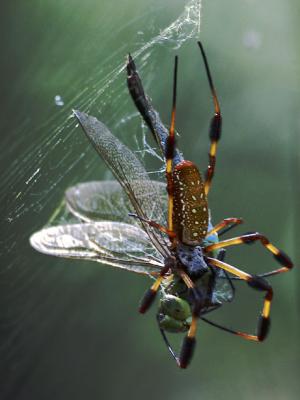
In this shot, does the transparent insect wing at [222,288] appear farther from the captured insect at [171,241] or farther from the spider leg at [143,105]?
the spider leg at [143,105]

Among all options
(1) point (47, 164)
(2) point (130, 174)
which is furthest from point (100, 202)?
(2) point (130, 174)

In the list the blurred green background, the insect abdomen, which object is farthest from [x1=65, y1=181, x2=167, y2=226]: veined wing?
the blurred green background

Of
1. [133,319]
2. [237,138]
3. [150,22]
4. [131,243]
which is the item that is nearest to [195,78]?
[237,138]

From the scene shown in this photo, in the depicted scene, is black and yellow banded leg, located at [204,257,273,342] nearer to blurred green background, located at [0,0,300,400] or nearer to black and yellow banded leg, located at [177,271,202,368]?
black and yellow banded leg, located at [177,271,202,368]

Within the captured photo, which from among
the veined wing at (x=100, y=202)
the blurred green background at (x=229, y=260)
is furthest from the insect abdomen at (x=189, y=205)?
the blurred green background at (x=229, y=260)

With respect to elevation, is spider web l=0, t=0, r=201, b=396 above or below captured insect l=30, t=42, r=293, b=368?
above

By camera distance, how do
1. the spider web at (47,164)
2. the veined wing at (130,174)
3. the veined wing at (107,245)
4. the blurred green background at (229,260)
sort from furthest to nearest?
the blurred green background at (229,260) < the spider web at (47,164) < the veined wing at (107,245) < the veined wing at (130,174)

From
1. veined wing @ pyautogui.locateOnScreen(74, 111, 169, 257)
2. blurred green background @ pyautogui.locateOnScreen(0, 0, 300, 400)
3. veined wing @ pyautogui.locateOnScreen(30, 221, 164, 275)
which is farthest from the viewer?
blurred green background @ pyautogui.locateOnScreen(0, 0, 300, 400)
